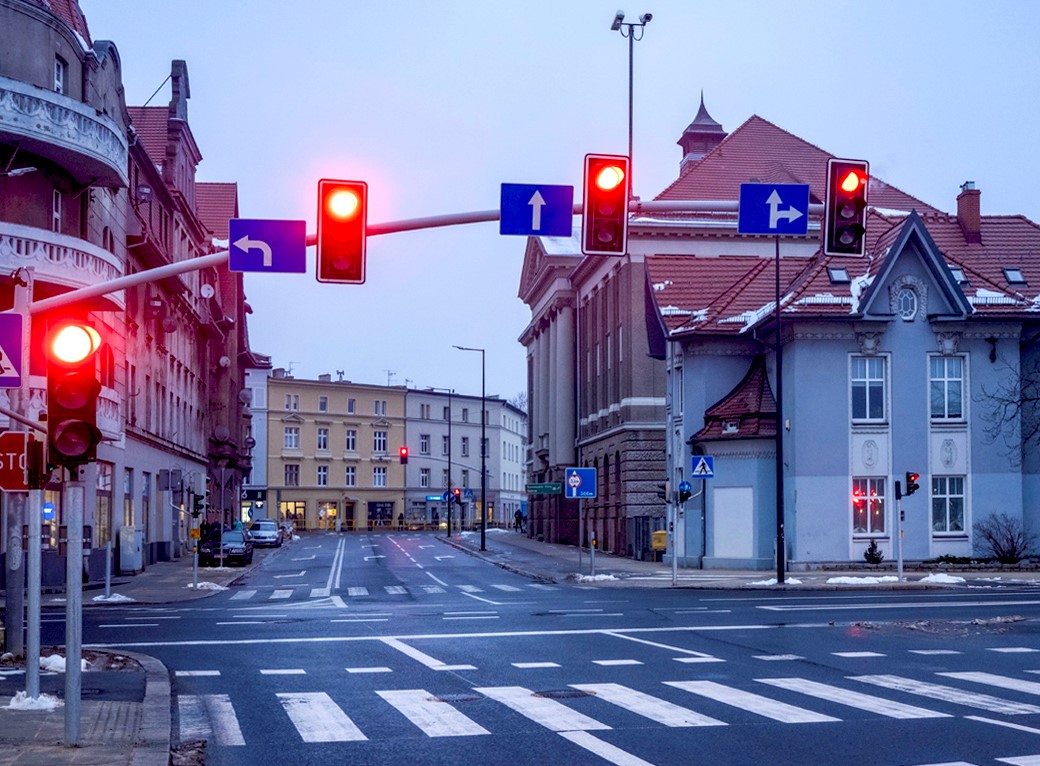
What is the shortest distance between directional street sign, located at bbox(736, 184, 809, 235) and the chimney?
1520 inches

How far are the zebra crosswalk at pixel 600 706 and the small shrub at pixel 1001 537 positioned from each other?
96.6ft

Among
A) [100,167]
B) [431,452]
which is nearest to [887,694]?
[100,167]

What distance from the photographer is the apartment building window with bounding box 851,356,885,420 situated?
43.3 meters

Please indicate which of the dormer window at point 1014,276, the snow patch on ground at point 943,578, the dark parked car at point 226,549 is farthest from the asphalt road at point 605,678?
the dark parked car at point 226,549

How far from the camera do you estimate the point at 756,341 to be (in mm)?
46531

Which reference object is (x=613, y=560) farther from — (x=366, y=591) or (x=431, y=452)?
(x=431, y=452)

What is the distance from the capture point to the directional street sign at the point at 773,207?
48.6 feet

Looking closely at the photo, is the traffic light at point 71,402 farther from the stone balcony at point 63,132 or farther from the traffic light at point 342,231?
the stone balcony at point 63,132

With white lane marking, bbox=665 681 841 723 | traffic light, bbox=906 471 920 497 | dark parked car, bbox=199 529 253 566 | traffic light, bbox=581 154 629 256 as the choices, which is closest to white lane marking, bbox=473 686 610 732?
white lane marking, bbox=665 681 841 723

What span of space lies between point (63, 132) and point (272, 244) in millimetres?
20489

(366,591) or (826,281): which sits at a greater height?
(826,281)

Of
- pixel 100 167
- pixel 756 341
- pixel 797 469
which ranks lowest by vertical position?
pixel 797 469

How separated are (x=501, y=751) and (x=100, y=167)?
27482mm

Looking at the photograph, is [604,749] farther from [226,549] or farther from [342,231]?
[226,549]
